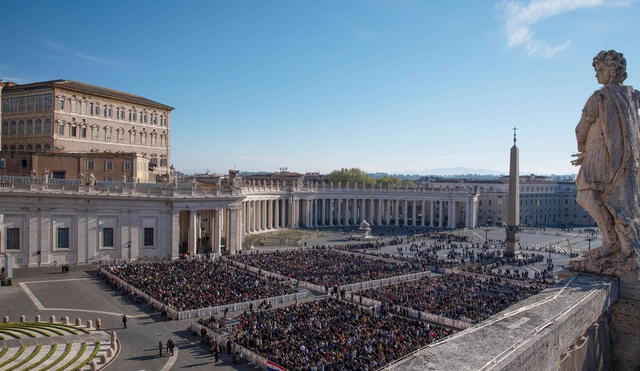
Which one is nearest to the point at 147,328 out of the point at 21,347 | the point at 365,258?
the point at 21,347

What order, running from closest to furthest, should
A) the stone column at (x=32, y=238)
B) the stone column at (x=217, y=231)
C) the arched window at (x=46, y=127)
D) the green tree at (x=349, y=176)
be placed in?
the stone column at (x=32, y=238) < the stone column at (x=217, y=231) < the arched window at (x=46, y=127) < the green tree at (x=349, y=176)

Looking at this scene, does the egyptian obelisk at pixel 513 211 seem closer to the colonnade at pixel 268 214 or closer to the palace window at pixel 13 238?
the colonnade at pixel 268 214

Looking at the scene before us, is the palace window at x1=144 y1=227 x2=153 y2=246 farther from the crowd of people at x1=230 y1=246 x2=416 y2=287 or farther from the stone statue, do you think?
the stone statue

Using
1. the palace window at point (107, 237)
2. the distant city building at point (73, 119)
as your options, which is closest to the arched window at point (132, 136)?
the distant city building at point (73, 119)

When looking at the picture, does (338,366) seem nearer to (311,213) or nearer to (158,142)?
(158,142)

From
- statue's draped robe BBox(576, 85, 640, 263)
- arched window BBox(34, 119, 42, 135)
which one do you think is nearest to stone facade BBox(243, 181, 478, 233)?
arched window BBox(34, 119, 42, 135)

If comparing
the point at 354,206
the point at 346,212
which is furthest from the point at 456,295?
the point at 354,206

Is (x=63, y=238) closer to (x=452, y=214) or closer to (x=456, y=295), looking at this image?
(x=456, y=295)
